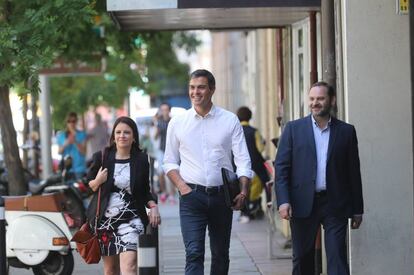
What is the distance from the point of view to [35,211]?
1091cm

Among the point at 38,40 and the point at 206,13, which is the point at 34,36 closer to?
the point at 38,40

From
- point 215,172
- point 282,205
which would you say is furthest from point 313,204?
point 215,172

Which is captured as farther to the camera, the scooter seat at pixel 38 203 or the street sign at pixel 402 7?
the scooter seat at pixel 38 203

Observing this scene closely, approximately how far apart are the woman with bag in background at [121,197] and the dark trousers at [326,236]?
1.12 m

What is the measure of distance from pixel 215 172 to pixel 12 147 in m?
6.17

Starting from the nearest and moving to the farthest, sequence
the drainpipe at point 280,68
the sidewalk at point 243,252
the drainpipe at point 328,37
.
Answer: the drainpipe at point 328,37 < the sidewalk at point 243,252 < the drainpipe at point 280,68

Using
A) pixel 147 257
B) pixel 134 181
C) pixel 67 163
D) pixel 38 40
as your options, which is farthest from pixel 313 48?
pixel 67 163

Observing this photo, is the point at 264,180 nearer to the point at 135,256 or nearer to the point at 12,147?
the point at 12,147

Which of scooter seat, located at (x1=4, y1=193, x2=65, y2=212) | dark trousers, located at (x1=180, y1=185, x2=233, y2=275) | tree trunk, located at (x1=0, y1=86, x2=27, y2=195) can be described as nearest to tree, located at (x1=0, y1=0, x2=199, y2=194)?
tree trunk, located at (x1=0, y1=86, x2=27, y2=195)

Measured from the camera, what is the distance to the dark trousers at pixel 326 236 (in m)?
8.17

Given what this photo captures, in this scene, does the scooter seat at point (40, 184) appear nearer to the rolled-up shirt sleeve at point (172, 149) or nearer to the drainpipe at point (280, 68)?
the drainpipe at point (280, 68)

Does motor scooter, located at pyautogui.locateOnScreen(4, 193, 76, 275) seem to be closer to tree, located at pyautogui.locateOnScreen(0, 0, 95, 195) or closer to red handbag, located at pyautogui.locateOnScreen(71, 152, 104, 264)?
tree, located at pyautogui.locateOnScreen(0, 0, 95, 195)

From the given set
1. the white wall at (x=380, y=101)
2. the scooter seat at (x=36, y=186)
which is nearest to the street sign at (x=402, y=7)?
the white wall at (x=380, y=101)

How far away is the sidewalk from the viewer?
1195 cm
